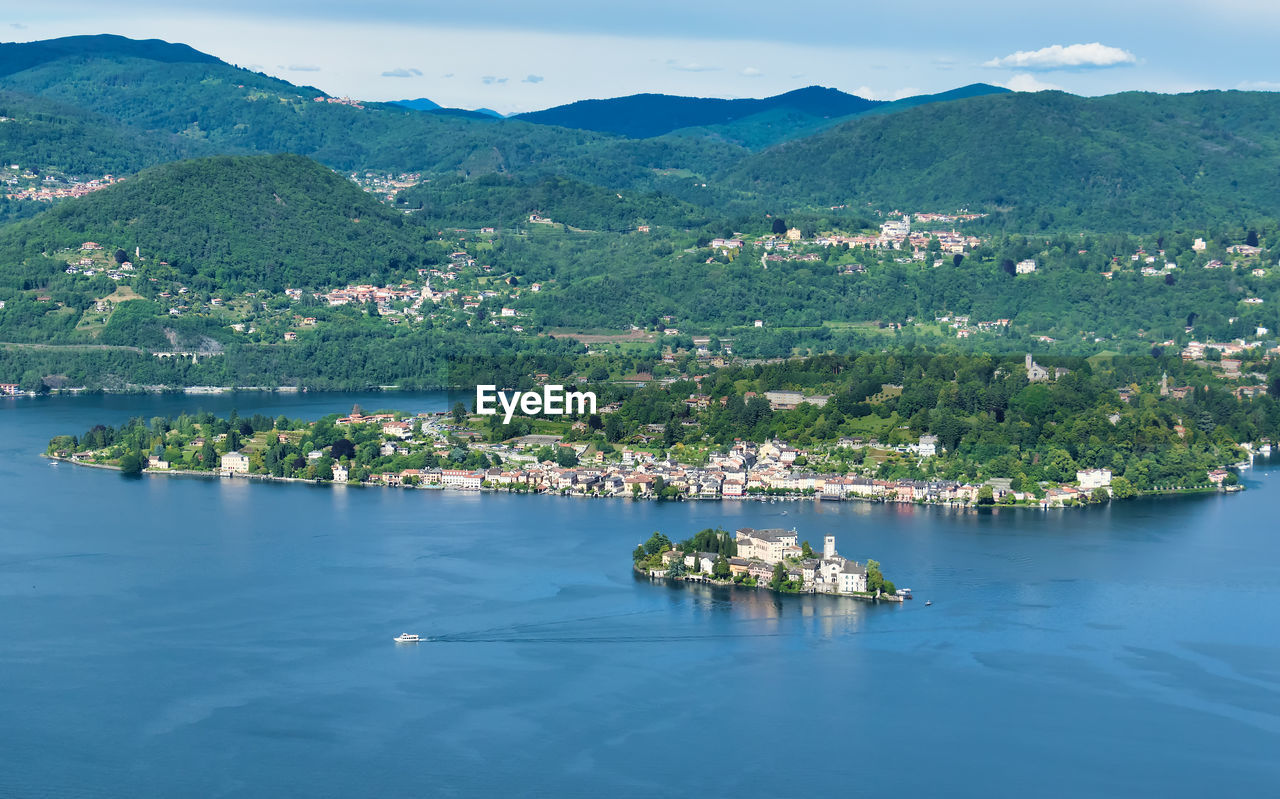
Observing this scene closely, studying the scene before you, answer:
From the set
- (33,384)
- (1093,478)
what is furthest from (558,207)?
(1093,478)

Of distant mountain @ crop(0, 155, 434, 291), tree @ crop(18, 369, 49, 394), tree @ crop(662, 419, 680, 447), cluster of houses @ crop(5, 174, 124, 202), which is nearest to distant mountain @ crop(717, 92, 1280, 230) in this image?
distant mountain @ crop(0, 155, 434, 291)

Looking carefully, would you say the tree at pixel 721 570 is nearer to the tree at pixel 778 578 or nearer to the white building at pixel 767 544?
the white building at pixel 767 544

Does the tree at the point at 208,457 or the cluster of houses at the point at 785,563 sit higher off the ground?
the tree at the point at 208,457

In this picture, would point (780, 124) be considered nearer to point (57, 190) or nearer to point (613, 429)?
point (57, 190)

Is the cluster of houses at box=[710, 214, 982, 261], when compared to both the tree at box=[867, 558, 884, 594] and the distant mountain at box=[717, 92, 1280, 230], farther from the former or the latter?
the tree at box=[867, 558, 884, 594]

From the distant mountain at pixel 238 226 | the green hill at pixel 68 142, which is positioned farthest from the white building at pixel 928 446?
the green hill at pixel 68 142

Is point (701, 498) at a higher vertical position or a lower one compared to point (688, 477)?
lower
